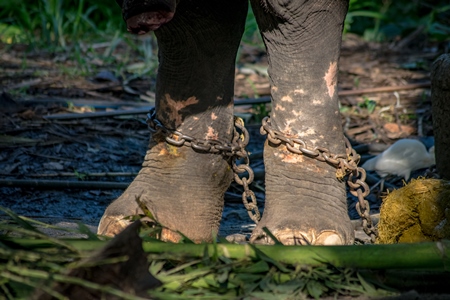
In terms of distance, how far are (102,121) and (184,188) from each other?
2005mm

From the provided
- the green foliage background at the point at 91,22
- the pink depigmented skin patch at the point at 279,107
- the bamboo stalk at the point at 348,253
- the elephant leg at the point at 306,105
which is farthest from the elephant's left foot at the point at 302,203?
the green foliage background at the point at 91,22

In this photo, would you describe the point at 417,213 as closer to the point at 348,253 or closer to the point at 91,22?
the point at 348,253

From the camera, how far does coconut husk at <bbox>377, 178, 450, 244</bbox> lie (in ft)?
6.50

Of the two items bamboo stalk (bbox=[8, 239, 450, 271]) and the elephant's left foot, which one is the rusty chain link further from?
bamboo stalk (bbox=[8, 239, 450, 271])

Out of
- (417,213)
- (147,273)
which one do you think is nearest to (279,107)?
(417,213)

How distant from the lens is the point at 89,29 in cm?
651

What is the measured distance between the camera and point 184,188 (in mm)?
2250

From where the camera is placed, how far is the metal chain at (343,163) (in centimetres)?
210

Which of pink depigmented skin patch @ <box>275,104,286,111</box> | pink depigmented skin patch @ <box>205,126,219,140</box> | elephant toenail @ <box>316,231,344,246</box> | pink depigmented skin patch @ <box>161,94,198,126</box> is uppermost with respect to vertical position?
pink depigmented skin patch @ <box>275,104,286,111</box>

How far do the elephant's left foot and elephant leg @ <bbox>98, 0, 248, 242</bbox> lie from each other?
0.21 m

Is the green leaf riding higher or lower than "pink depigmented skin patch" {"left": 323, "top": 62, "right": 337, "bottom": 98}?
lower

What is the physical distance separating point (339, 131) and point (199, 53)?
48 centimetres

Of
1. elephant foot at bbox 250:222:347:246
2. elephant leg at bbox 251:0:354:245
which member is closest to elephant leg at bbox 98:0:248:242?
elephant leg at bbox 251:0:354:245

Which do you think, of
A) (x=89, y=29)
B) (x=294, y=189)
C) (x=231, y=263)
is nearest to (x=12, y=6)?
(x=89, y=29)
